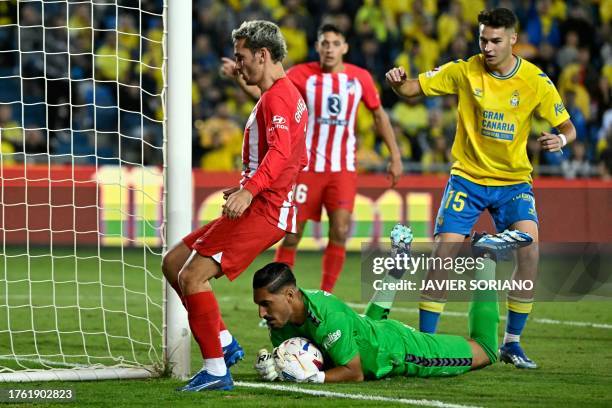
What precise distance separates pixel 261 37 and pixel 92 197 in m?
7.00

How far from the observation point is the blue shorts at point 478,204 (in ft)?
22.2

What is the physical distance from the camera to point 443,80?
22.6 ft

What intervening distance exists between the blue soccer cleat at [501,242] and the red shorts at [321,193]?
2390 mm

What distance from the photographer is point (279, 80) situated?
18.8 feet

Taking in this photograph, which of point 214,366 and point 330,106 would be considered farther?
point 330,106

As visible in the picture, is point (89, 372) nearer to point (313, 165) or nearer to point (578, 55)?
point (313, 165)

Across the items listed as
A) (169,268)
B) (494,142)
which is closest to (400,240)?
(494,142)

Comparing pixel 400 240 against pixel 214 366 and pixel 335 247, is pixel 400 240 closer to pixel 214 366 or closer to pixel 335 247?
pixel 214 366

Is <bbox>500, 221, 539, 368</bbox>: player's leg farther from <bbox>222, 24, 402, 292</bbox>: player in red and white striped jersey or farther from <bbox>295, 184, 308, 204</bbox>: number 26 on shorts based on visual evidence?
<bbox>295, 184, 308, 204</bbox>: number 26 on shorts

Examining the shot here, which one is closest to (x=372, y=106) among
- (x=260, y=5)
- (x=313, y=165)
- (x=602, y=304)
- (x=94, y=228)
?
(x=313, y=165)

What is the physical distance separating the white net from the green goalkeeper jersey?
1344 mm

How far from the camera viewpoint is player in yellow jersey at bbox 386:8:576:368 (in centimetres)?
674

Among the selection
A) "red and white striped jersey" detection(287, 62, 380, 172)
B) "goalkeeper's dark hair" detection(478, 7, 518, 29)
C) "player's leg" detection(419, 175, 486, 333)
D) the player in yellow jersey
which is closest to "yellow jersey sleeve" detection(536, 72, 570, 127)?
the player in yellow jersey

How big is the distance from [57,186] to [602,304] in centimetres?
642
